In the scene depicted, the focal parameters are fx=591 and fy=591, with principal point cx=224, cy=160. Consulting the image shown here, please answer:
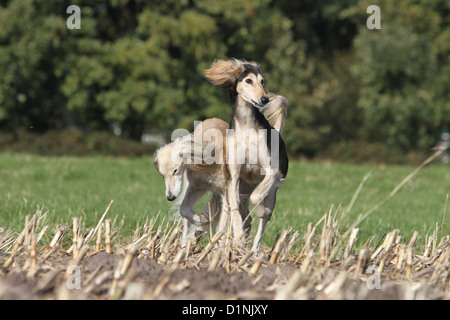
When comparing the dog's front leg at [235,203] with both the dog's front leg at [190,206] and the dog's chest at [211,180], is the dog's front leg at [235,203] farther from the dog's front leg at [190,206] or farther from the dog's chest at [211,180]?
the dog's front leg at [190,206]

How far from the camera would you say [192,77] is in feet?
81.9

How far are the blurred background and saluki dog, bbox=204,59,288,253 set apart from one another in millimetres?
17839

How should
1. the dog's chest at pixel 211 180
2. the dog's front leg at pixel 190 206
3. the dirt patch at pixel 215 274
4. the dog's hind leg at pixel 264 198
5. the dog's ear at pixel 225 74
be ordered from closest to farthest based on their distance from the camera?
the dirt patch at pixel 215 274
the dog's hind leg at pixel 264 198
the dog's ear at pixel 225 74
the dog's chest at pixel 211 180
the dog's front leg at pixel 190 206

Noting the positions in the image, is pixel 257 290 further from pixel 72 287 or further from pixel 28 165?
pixel 28 165

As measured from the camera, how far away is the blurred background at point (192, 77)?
2312 centimetres

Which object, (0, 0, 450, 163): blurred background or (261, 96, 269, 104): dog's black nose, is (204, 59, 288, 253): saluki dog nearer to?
(261, 96, 269, 104): dog's black nose

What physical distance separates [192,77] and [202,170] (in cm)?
2072

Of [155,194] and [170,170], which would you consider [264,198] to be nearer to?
[170,170]

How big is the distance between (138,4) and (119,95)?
5.76m

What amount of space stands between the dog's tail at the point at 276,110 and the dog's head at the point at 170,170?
955 millimetres

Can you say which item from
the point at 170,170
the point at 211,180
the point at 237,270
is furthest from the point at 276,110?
the point at 237,270

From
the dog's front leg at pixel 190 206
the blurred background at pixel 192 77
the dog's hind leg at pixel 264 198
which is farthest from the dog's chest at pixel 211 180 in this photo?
the blurred background at pixel 192 77

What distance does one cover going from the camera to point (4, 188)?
34.8 ft

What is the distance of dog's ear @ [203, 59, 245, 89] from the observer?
4445 millimetres
